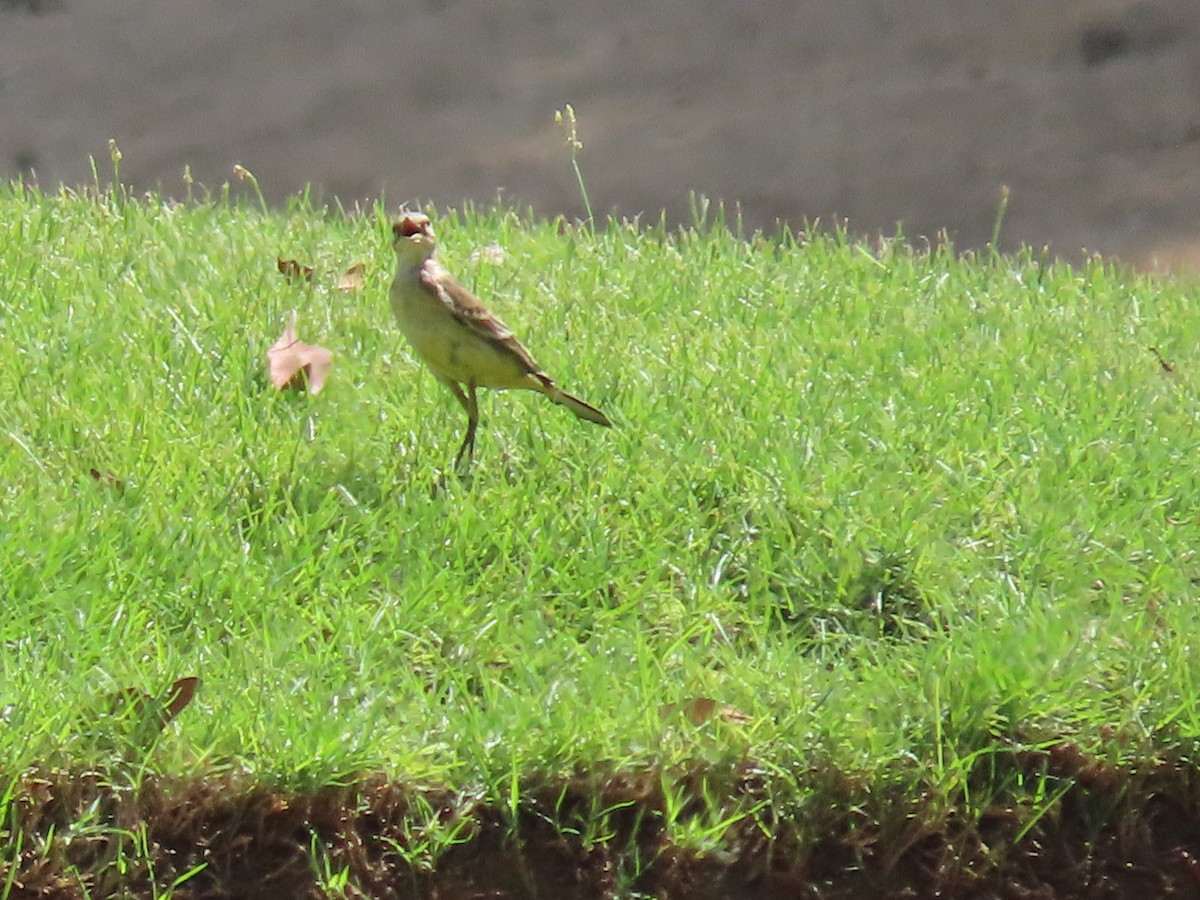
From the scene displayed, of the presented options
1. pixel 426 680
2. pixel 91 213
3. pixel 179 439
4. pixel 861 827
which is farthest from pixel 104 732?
pixel 91 213

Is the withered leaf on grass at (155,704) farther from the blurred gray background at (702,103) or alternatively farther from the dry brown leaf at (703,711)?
the blurred gray background at (702,103)

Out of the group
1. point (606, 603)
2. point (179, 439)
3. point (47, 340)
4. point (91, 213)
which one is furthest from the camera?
point (91, 213)

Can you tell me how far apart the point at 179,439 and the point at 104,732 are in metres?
1.16

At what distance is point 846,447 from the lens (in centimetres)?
475

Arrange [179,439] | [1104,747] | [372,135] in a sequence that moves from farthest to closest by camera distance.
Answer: [372,135] → [179,439] → [1104,747]

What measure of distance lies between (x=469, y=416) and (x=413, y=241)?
48cm

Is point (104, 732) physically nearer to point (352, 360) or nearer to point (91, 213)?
point (352, 360)

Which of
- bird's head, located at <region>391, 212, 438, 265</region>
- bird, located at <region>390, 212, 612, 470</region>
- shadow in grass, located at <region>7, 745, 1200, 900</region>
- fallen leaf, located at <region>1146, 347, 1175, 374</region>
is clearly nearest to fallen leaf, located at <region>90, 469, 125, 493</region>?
bird, located at <region>390, 212, 612, 470</region>

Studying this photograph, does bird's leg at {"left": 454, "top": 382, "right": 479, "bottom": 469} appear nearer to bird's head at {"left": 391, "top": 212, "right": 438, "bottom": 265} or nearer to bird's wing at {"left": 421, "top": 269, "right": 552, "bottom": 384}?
bird's wing at {"left": 421, "top": 269, "right": 552, "bottom": 384}

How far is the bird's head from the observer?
184 inches

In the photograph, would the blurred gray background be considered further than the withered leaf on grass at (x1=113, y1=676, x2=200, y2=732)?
Yes

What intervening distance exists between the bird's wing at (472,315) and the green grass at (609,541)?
286 millimetres

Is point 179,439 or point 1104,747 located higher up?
point 179,439

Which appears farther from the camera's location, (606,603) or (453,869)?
(606,603)
